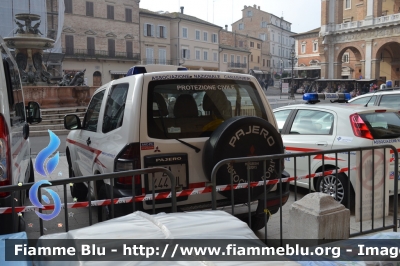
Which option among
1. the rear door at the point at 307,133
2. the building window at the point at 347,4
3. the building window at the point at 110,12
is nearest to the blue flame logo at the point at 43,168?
the rear door at the point at 307,133

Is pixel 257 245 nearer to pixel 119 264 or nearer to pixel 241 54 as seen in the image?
pixel 119 264

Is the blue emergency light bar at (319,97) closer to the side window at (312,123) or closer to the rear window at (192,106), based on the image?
the side window at (312,123)

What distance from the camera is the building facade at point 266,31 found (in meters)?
93.4

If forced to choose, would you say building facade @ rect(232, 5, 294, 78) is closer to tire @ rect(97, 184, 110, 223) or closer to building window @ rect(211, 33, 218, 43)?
building window @ rect(211, 33, 218, 43)

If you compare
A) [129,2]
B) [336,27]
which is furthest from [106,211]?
[336,27]

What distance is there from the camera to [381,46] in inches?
2132

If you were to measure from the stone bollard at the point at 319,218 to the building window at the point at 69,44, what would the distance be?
168ft

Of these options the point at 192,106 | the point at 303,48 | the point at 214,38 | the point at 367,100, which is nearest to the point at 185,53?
the point at 214,38

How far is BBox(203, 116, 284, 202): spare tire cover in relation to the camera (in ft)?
12.5

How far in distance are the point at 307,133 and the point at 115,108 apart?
3.59m

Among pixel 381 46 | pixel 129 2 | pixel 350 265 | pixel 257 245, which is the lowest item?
pixel 350 265

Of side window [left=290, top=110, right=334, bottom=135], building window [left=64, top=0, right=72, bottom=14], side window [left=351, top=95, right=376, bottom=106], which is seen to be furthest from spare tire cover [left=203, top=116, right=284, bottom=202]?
building window [left=64, top=0, right=72, bottom=14]

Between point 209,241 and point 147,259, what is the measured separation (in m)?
0.35

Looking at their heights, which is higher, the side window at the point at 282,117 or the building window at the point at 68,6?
the building window at the point at 68,6
